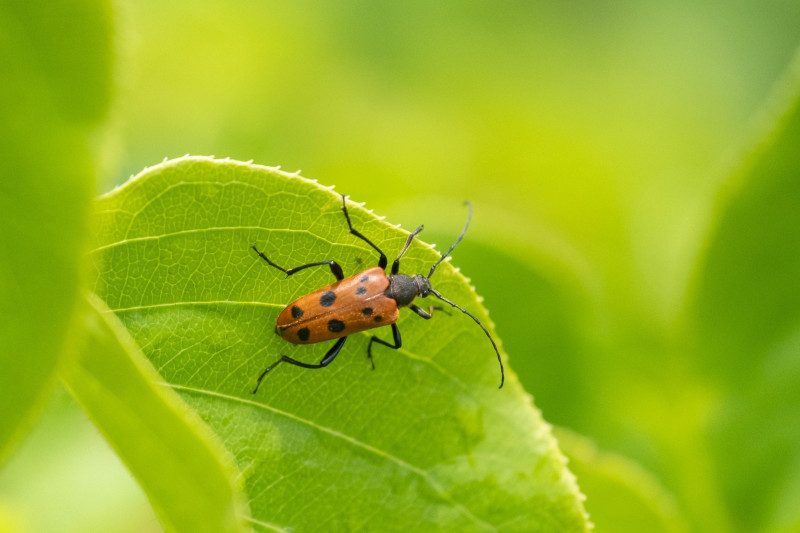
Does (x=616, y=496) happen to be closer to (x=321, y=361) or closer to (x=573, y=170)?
(x=321, y=361)

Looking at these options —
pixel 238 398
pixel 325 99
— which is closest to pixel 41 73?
pixel 238 398

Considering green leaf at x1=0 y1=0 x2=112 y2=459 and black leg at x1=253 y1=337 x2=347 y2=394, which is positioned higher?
green leaf at x1=0 y1=0 x2=112 y2=459

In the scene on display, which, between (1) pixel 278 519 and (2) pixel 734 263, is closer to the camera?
(1) pixel 278 519

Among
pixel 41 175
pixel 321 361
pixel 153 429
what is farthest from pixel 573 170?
pixel 41 175

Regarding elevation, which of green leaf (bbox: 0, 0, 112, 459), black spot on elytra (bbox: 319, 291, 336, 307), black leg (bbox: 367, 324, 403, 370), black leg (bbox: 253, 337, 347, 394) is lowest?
black spot on elytra (bbox: 319, 291, 336, 307)

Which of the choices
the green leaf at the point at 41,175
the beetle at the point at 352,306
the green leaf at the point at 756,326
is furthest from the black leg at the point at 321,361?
the green leaf at the point at 756,326

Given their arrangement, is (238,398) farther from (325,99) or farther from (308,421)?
(325,99)

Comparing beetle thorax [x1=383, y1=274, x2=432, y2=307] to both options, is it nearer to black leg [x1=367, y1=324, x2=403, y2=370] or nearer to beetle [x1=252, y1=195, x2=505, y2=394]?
beetle [x1=252, y1=195, x2=505, y2=394]

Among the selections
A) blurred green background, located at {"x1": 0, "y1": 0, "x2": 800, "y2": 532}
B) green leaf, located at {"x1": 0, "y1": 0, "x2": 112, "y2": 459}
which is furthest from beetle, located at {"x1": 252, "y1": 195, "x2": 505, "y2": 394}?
green leaf, located at {"x1": 0, "y1": 0, "x2": 112, "y2": 459}
